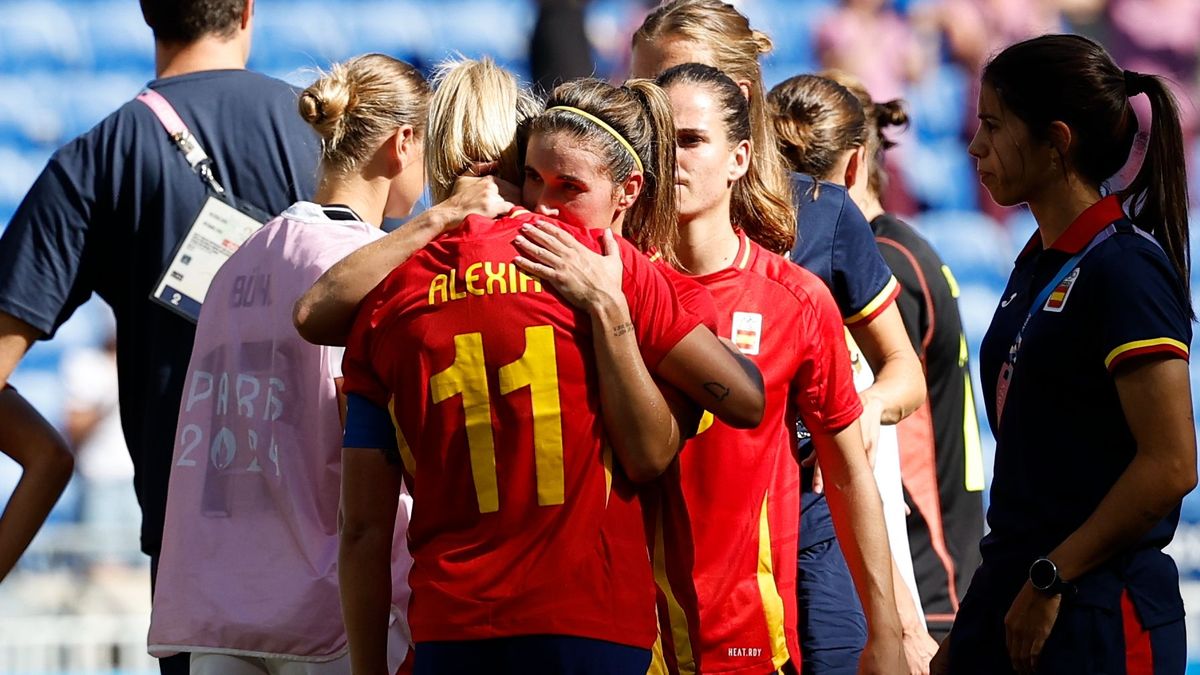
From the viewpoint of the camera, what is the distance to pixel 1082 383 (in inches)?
99.7

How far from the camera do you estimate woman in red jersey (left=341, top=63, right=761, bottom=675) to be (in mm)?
2244

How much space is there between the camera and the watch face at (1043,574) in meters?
2.49

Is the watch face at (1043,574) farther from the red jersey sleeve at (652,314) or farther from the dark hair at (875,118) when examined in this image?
the dark hair at (875,118)

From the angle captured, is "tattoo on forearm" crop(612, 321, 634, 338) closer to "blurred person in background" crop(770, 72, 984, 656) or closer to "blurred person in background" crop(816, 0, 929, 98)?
"blurred person in background" crop(770, 72, 984, 656)

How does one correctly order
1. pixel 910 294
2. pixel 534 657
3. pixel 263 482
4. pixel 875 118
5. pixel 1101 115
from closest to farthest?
pixel 534 657
pixel 1101 115
pixel 263 482
pixel 910 294
pixel 875 118

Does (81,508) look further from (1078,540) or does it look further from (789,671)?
(1078,540)

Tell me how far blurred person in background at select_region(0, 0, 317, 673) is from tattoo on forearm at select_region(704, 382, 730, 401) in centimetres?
149

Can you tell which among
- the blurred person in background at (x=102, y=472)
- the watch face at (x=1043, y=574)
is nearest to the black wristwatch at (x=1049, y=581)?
the watch face at (x=1043, y=574)

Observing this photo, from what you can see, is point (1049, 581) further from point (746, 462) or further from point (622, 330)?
point (622, 330)

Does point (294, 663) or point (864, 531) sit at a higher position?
point (864, 531)

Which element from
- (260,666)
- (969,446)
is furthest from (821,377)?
(969,446)

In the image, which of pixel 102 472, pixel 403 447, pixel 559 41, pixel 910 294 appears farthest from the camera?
pixel 559 41

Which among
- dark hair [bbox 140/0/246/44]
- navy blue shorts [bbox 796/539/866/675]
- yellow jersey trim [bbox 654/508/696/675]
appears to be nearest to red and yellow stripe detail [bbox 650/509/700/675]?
yellow jersey trim [bbox 654/508/696/675]

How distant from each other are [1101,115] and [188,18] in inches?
80.1
